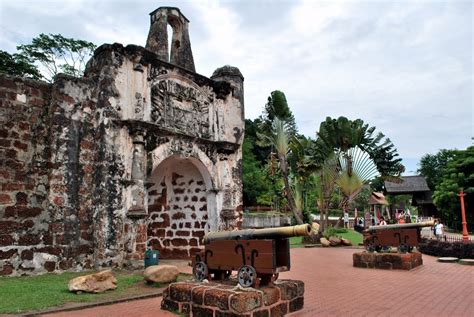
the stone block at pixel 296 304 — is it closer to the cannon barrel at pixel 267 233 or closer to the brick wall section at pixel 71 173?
the cannon barrel at pixel 267 233

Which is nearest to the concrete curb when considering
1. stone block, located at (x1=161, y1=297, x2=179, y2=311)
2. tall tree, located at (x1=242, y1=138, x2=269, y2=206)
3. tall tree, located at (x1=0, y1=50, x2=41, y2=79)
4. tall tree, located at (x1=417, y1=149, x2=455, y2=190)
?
stone block, located at (x1=161, y1=297, x2=179, y2=311)

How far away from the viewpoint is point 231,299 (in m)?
5.09

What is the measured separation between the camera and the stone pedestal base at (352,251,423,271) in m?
11.1

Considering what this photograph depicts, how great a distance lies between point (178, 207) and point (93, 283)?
5.95m

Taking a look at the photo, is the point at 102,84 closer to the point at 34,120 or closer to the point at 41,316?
the point at 34,120

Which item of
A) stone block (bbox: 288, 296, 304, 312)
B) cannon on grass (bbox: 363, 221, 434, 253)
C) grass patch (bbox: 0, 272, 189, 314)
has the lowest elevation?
stone block (bbox: 288, 296, 304, 312)

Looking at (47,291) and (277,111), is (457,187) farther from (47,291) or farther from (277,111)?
(47,291)

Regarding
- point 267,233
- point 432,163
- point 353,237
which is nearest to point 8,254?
point 267,233

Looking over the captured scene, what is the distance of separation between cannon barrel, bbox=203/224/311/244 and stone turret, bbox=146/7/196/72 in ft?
22.8

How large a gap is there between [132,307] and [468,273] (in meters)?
8.62

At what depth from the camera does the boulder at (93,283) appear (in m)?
6.84

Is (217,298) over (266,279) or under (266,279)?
under

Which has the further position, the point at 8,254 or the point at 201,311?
the point at 8,254

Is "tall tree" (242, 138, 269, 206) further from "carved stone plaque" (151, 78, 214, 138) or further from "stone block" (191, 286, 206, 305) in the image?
"stone block" (191, 286, 206, 305)
